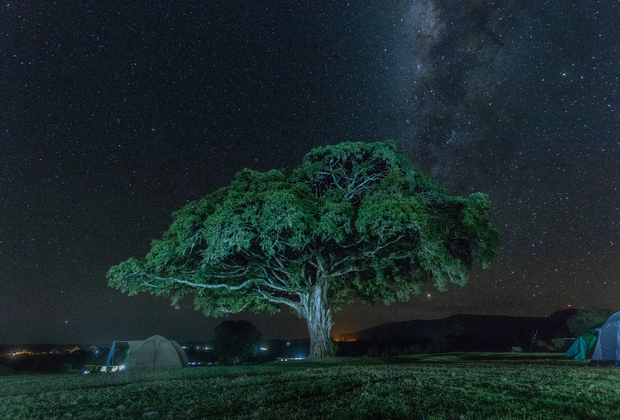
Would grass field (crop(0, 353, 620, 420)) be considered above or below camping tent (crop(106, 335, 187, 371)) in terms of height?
below

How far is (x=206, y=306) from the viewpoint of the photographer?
23.1m

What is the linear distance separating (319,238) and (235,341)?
26964 mm

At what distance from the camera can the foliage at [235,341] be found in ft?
134

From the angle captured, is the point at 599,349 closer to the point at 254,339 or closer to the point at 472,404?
the point at 472,404

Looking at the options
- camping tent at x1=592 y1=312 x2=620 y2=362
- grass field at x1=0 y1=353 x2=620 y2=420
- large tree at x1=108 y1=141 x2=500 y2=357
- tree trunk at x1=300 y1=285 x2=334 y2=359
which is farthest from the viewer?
tree trunk at x1=300 y1=285 x2=334 y2=359

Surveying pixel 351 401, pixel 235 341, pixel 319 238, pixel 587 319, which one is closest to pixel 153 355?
pixel 319 238

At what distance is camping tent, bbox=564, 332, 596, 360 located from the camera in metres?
18.0

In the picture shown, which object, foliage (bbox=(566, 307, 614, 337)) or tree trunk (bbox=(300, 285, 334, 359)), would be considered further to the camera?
foliage (bbox=(566, 307, 614, 337))

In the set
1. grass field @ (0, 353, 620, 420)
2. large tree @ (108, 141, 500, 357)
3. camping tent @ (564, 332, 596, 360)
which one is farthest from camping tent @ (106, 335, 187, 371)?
camping tent @ (564, 332, 596, 360)

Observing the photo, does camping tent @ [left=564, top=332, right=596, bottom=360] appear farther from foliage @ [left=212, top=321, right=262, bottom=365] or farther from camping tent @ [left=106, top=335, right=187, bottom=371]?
foliage @ [left=212, top=321, right=262, bottom=365]

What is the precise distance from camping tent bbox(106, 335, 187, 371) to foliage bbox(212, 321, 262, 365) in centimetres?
2154

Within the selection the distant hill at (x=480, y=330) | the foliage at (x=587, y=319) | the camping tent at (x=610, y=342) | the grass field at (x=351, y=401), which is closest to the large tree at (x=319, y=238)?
the camping tent at (x=610, y=342)

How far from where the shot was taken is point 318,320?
21.5 m

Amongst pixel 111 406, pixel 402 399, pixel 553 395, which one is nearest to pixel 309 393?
pixel 402 399
